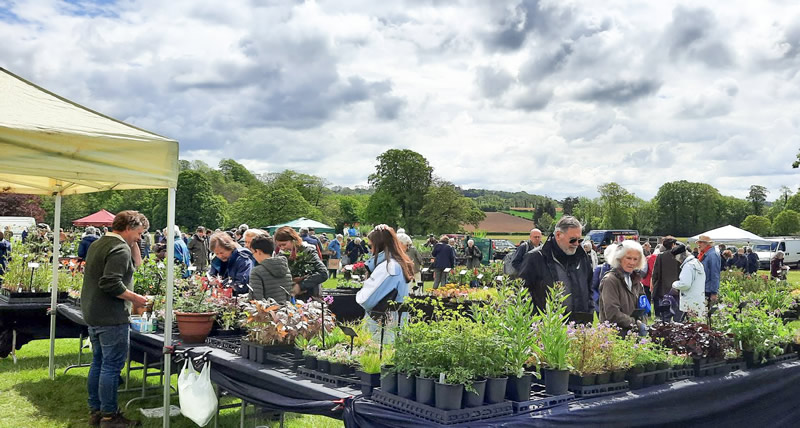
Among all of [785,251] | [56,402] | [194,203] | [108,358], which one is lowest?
[56,402]

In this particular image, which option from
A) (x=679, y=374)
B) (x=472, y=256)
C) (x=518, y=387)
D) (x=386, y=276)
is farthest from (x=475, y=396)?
(x=472, y=256)

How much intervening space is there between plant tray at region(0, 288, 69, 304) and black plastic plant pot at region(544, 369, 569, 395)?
18.4 feet

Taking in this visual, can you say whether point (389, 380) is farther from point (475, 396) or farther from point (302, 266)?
point (302, 266)

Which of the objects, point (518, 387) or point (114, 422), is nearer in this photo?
point (518, 387)

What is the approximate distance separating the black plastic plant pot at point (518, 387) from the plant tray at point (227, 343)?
188cm

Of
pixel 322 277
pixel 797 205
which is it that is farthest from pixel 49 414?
pixel 797 205

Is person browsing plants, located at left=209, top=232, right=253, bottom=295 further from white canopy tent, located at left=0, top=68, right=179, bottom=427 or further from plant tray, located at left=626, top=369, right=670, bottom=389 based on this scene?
plant tray, located at left=626, top=369, right=670, bottom=389

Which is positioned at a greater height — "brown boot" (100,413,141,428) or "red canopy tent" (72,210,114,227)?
"red canopy tent" (72,210,114,227)

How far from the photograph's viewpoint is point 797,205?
64125 mm

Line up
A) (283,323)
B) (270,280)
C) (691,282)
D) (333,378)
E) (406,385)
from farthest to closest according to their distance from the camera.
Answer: (691,282) < (270,280) < (283,323) < (333,378) < (406,385)

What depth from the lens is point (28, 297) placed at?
6.75 metres

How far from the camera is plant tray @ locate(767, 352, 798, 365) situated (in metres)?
4.09

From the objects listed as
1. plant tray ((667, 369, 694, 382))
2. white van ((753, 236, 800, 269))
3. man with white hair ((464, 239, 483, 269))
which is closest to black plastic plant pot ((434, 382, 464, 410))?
plant tray ((667, 369, 694, 382))

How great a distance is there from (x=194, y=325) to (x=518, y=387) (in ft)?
8.34
